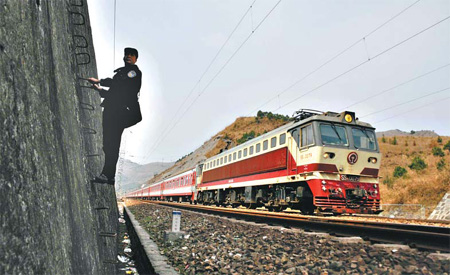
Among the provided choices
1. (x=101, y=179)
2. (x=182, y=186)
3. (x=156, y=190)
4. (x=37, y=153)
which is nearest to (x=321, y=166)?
(x=101, y=179)

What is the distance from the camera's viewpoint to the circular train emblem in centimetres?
1130

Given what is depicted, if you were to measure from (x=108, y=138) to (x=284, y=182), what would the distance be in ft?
30.7

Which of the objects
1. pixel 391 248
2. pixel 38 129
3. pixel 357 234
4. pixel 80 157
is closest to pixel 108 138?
pixel 80 157

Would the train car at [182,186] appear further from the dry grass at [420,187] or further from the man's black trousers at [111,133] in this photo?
the man's black trousers at [111,133]

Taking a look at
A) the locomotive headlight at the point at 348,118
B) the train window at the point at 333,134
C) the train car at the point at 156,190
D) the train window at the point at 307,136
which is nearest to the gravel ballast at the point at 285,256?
the train window at the point at 307,136

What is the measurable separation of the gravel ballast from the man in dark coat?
2703mm

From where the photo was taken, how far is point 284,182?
41.2 ft

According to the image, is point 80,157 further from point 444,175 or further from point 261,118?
point 261,118

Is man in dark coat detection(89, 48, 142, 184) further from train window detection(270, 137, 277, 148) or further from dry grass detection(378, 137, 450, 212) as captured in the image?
dry grass detection(378, 137, 450, 212)

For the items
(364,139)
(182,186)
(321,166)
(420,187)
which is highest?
(364,139)

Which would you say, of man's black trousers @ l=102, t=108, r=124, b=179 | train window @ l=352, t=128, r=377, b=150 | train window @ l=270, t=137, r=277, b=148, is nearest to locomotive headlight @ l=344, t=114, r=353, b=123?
train window @ l=352, t=128, r=377, b=150

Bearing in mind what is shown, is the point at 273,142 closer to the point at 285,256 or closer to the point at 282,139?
the point at 282,139

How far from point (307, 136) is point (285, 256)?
22.6 ft

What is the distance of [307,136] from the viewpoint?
11.7 metres
